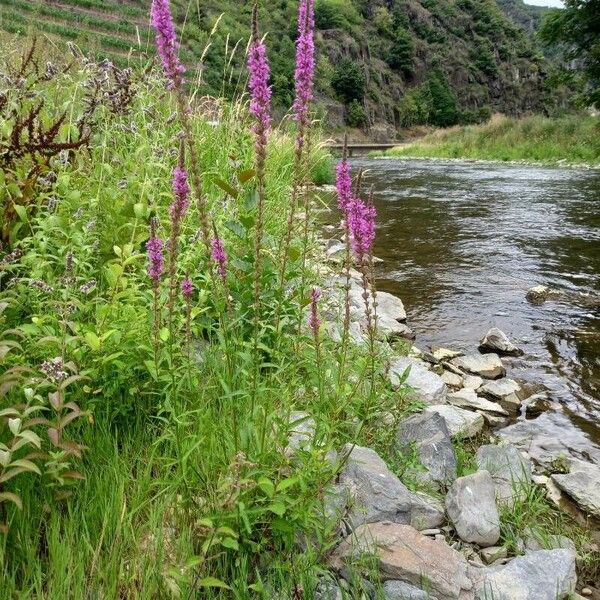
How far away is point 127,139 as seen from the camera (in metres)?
5.11

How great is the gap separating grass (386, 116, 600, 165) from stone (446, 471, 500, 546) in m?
22.5

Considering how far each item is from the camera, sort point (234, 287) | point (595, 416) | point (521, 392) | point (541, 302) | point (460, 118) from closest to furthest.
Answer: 1. point (234, 287)
2. point (595, 416)
3. point (521, 392)
4. point (541, 302)
5. point (460, 118)

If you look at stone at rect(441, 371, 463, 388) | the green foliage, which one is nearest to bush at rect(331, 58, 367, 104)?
the green foliage

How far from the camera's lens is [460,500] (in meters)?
2.57

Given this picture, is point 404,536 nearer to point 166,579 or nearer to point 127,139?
point 166,579

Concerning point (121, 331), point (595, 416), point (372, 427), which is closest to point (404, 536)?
point (372, 427)

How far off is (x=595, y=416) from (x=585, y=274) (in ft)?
13.6

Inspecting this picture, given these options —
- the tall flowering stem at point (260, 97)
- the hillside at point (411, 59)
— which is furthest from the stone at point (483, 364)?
the hillside at point (411, 59)

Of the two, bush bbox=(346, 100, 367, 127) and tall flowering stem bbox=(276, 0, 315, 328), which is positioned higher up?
bush bbox=(346, 100, 367, 127)

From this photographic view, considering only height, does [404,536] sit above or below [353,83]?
below

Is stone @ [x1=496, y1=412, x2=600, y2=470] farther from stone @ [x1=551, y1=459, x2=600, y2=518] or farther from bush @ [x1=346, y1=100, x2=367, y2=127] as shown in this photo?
bush @ [x1=346, y1=100, x2=367, y2=127]

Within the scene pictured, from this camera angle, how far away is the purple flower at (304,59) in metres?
1.95

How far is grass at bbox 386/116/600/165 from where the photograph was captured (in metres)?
23.5

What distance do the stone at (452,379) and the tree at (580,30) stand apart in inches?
1084
